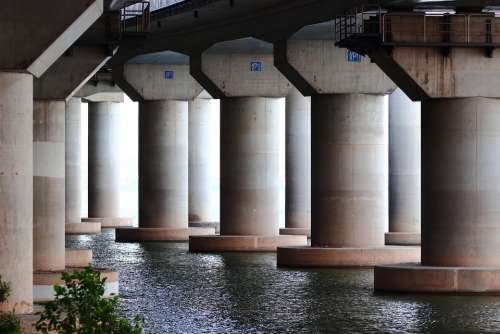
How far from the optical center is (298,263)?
46125 millimetres

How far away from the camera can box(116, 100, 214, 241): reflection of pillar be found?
64.2 meters

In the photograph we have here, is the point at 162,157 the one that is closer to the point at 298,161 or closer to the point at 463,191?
the point at 298,161

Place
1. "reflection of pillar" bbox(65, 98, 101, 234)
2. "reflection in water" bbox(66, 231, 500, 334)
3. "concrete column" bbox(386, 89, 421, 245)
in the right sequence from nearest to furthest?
"reflection in water" bbox(66, 231, 500, 334)
"concrete column" bbox(386, 89, 421, 245)
"reflection of pillar" bbox(65, 98, 101, 234)

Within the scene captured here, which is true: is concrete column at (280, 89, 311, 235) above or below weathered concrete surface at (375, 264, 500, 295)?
above

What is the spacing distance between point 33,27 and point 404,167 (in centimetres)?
3796

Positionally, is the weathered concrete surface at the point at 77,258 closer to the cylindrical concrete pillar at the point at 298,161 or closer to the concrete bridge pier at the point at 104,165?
the cylindrical concrete pillar at the point at 298,161

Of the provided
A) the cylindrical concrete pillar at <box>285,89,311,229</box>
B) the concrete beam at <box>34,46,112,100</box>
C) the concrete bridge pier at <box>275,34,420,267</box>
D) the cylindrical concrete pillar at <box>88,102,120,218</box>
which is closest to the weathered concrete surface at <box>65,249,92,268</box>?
the concrete beam at <box>34,46,112,100</box>

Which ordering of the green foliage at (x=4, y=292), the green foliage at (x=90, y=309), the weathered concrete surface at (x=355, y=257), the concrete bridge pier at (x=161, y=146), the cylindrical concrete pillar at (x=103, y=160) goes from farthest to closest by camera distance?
the cylindrical concrete pillar at (x=103, y=160), the concrete bridge pier at (x=161, y=146), the weathered concrete surface at (x=355, y=257), the green foliage at (x=4, y=292), the green foliage at (x=90, y=309)

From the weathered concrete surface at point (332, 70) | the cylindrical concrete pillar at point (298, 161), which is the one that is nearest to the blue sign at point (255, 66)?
the weathered concrete surface at point (332, 70)

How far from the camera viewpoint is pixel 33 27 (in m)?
25.6

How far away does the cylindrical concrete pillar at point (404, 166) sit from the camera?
6081cm

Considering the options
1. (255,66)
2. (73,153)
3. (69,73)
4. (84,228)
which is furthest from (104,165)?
(69,73)

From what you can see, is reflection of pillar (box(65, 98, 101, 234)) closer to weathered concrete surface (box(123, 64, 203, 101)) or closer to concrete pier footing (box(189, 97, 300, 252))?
weathered concrete surface (box(123, 64, 203, 101))

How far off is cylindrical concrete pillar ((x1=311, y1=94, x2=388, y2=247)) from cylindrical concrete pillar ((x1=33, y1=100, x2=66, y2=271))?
11.2 m
